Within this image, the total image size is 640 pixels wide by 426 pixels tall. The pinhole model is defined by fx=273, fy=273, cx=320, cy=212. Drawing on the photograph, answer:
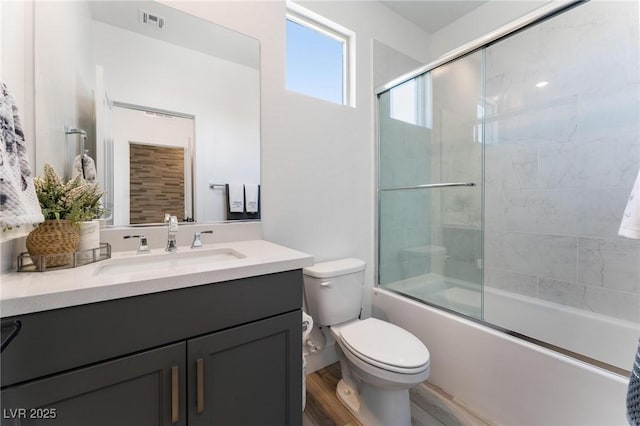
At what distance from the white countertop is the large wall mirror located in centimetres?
42

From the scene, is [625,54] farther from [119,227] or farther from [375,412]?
[119,227]

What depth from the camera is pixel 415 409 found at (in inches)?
57.9

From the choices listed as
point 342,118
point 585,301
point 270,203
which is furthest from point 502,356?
point 342,118

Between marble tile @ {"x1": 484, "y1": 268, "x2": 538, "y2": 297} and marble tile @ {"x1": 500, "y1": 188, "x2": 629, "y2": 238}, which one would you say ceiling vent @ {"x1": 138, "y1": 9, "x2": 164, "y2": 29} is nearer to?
marble tile @ {"x1": 500, "y1": 188, "x2": 629, "y2": 238}

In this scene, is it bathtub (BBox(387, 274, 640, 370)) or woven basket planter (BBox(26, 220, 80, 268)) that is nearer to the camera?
woven basket planter (BBox(26, 220, 80, 268))

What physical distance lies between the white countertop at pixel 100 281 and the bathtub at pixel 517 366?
1.08 m

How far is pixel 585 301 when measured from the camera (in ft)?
5.60

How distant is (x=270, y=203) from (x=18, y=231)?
978 mm

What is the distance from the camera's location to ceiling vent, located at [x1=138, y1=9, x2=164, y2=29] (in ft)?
4.10

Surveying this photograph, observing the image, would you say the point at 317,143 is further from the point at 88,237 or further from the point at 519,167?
the point at 519,167

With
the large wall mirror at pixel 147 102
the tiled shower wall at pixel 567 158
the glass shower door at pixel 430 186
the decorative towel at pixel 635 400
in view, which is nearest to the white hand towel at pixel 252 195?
the large wall mirror at pixel 147 102

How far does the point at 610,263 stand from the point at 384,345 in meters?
1.49

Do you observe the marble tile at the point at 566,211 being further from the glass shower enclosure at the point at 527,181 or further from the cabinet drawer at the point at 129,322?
the cabinet drawer at the point at 129,322

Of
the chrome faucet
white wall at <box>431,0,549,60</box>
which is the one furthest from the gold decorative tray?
white wall at <box>431,0,549,60</box>
